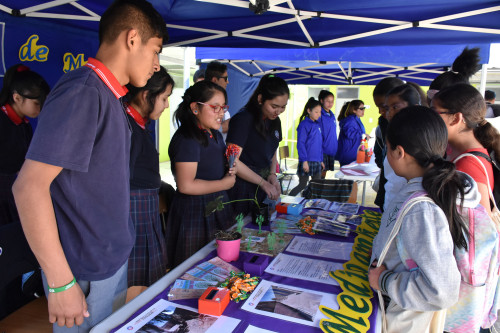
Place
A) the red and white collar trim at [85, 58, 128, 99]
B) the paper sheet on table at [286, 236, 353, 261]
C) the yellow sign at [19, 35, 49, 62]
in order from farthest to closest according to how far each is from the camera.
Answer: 1. the yellow sign at [19, 35, 49, 62]
2. the paper sheet on table at [286, 236, 353, 261]
3. the red and white collar trim at [85, 58, 128, 99]

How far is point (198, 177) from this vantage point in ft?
6.03

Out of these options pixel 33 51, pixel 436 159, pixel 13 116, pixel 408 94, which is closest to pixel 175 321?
pixel 436 159

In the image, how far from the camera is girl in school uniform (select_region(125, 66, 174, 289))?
5.08 ft

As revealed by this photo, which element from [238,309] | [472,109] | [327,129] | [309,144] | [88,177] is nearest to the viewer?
[88,177]

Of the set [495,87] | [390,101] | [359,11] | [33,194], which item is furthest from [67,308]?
[495,87]

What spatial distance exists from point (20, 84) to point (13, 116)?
0.23 metres

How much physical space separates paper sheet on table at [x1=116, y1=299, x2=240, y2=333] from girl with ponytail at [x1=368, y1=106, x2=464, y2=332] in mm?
507

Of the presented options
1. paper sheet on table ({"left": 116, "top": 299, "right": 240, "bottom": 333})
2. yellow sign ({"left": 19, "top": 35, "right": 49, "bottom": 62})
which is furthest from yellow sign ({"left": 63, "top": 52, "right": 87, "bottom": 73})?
paper sheet on table ({"left": 116, "top": 299, "right": 240, "bottom": 333})

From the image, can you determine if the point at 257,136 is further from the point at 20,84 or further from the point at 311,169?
the point at 311,169

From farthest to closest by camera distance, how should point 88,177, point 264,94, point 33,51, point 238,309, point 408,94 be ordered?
point 33,51 → point 264,94 → point 408,94 → point 238,309 → point 88,177

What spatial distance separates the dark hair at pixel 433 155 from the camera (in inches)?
38.8

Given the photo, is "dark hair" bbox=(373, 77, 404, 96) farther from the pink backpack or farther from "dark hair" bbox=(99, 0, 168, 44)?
"dark hair" bbox=(99, 0, 168, 44)

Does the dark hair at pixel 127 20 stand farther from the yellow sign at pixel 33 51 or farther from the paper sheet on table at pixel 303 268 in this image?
the yellow sign at pixel 33 51

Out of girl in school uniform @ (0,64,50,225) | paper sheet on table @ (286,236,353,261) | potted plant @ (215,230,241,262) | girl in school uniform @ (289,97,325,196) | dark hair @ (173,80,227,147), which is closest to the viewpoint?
potted plant @ (215,230,241,262)
